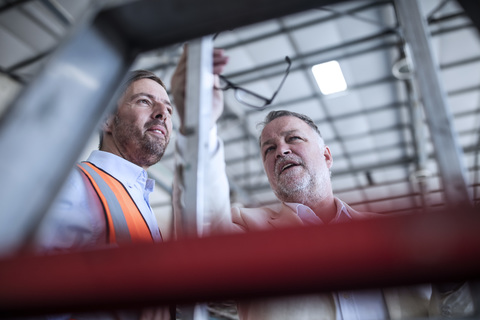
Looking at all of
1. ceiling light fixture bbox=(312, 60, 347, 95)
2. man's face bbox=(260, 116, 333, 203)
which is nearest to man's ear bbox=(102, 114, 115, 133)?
man's face bbox=(260, 116, 333, 203)

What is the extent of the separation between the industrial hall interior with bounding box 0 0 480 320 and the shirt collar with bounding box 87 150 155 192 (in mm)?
58

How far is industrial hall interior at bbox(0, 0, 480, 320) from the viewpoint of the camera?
0.52 metres

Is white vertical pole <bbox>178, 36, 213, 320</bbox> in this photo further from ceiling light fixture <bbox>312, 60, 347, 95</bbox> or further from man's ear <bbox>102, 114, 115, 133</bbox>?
ceiling light fixture <bbox>312, 60, 347, 95</bbox>

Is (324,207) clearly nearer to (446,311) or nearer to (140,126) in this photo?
(446,311)

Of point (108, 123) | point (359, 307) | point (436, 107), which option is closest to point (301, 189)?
point (359, 307)

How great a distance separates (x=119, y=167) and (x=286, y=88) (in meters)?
4.61

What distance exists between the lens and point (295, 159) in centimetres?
126

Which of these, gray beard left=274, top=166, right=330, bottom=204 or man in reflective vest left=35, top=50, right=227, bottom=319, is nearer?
man in reflective vest left=35, top=50, right=227, bottom=319

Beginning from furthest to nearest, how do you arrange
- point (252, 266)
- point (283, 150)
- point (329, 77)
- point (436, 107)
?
1. point (329, 77)
2. point (283, 150)
3. point (436, 107)
4. point (252, 266)

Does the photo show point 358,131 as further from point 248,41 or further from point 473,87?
point 248,41

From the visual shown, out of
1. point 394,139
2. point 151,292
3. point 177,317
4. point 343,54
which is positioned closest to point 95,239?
point 177,317

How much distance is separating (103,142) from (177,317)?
48 centimetres

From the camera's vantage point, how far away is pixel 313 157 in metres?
1.28

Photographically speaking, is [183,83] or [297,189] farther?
[297,189]
